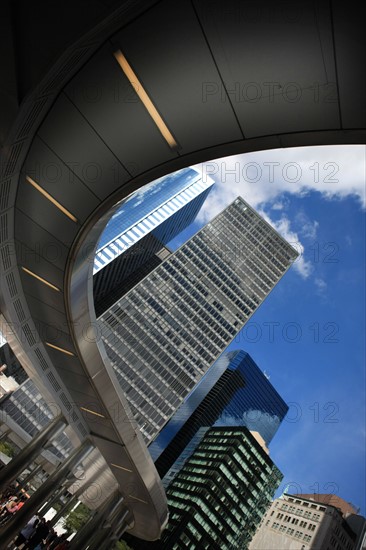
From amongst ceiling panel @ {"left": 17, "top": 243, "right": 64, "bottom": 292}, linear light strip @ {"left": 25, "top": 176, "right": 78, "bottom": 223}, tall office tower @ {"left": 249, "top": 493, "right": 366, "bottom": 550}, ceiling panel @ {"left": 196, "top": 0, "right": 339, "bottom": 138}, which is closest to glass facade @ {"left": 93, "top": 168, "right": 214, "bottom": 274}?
tall office tower @ {"left": 249, "top": 493, "right": 366, "bottom": 550}

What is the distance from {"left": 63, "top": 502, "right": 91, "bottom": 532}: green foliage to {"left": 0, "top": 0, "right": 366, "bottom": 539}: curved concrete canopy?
106 ft

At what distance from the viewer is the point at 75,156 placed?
539 cm

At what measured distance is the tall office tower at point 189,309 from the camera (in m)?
81.6

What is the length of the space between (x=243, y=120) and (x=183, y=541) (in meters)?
85.9

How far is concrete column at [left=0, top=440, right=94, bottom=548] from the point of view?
10.5 meters

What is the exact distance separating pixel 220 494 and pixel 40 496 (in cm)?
7812

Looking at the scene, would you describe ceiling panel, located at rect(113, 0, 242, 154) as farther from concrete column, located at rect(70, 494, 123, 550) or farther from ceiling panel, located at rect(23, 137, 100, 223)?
concrete column, located at rect(70, 494, 123, 550)

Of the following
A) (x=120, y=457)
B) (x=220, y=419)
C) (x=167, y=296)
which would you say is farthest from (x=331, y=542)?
(x=120, y=457)

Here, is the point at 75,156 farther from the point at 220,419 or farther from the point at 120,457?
the point at 220,419

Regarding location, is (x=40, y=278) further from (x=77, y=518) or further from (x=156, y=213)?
(x=156, y=213)

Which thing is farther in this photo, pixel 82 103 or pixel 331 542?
pixel 331 542

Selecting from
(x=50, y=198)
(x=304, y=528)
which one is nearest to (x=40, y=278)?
(x=50, y=198)

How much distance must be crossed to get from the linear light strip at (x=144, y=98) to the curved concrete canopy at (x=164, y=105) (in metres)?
0.06

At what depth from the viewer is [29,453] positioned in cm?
1145
